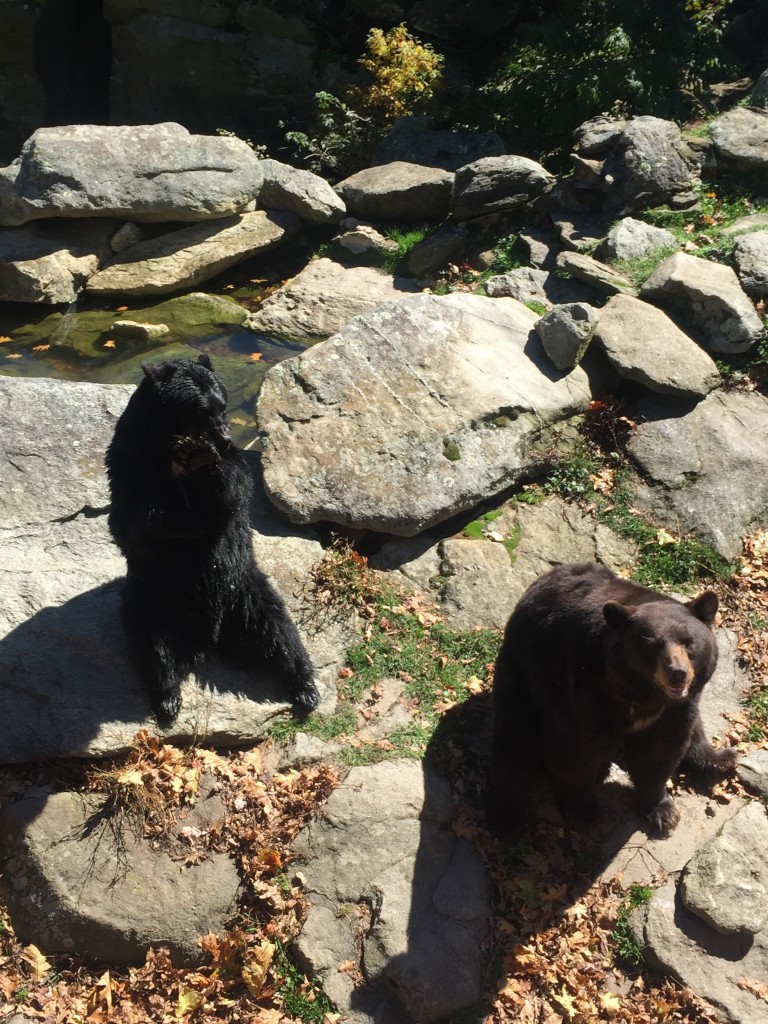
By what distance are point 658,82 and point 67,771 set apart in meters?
11.3

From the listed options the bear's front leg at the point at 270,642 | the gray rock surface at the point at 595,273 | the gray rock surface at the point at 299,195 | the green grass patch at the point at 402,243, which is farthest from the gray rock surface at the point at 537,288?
the bear's front leg at the point at 270,642

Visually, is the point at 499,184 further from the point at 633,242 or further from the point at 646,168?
the point at 633,242

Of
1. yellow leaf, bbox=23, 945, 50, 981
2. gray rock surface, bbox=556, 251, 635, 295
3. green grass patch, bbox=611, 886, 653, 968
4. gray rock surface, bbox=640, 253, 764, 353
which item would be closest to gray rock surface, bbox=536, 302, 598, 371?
gray rock surface, bbox=640, 253, 764, 353

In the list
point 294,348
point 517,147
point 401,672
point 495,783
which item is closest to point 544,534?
point 401,672

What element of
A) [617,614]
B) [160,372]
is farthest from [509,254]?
[617,614]

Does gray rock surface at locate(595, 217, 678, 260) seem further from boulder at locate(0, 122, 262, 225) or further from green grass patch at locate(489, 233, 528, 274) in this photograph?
boulder at locate(0, 122, 262, 225)

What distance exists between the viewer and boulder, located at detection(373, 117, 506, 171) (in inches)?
490

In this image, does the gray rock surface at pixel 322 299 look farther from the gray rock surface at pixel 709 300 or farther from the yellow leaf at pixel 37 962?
the yellow leaf at pixel 37 962

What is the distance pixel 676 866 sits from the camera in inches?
211

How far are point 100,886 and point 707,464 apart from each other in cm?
598

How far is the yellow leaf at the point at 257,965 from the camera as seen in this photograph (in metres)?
4.95

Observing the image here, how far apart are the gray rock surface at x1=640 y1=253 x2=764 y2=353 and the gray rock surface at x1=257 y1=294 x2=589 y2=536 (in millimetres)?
1440

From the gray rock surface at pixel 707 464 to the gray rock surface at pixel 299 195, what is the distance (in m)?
5.79

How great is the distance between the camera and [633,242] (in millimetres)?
9883
